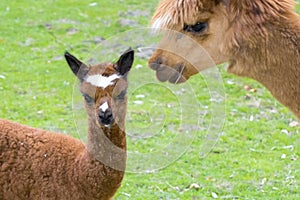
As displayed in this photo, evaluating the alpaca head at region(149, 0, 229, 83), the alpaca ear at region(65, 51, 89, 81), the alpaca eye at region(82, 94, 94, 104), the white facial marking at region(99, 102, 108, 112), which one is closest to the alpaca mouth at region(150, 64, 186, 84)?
the alpaca head at region(149, 0, 229, 83)

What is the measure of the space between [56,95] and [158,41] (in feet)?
13.6

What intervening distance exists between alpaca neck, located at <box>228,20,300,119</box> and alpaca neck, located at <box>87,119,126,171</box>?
1.06m

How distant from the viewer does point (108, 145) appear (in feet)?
13.3

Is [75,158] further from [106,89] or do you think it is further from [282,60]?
[282,60]

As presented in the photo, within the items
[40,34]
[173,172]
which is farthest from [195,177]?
[40,34]

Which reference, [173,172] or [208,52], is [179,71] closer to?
[208,52]

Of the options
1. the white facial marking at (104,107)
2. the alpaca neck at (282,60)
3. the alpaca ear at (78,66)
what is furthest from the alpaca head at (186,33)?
the alpaca ear at (78,66)

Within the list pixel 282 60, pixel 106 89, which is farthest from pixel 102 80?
pixel 282 60

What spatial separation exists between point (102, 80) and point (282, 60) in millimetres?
1109

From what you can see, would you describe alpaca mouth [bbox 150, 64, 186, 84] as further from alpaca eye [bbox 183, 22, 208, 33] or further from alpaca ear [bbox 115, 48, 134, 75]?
alpaca ear [bbox 115, 48, 134, 75]

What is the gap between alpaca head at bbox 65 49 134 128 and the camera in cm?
382

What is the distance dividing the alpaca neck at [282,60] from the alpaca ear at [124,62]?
2.93 ft

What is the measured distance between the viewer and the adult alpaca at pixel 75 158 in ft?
13.1

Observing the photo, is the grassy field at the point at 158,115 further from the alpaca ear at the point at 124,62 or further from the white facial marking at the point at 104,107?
the white facial marking at the point at 104,107
